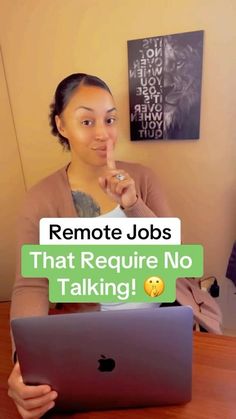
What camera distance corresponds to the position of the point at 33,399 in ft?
2.02

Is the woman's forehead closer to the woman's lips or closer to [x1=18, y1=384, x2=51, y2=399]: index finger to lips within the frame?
the woman's lips

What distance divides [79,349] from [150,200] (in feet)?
1.92

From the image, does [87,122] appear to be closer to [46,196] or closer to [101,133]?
[101,133]

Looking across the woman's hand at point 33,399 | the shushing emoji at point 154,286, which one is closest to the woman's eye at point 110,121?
the shushing emoji at point 154,286

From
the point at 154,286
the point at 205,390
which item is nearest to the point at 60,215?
the point at 154,286

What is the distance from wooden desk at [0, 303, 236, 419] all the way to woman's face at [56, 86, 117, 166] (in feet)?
2.00

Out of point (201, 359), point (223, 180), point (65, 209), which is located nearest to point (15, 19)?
point (65, 209)

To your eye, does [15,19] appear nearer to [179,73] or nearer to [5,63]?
[5,63]

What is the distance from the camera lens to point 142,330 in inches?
22.7

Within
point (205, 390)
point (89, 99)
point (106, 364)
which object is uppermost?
point (89, 99)

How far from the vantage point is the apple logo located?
60cm

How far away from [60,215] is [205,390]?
0.61 metres

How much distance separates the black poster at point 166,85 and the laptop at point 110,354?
82cm

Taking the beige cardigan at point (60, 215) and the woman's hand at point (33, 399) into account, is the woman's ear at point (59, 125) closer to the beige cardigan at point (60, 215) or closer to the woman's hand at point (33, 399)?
the beige cardigan at point (60, 215)
